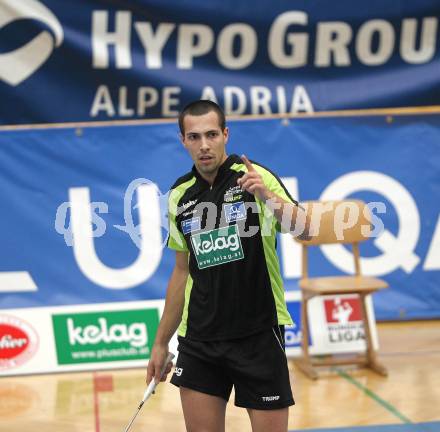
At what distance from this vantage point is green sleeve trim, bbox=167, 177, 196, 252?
12.2ft

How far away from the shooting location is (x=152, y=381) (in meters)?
3.73

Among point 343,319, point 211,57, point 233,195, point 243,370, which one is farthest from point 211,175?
point 211,57

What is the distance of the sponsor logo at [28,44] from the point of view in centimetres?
800

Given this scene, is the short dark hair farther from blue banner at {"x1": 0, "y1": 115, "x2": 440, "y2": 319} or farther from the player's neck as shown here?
blue banner at {"x1": 0, "y1": 115, "x2": 440, "y2": 319}

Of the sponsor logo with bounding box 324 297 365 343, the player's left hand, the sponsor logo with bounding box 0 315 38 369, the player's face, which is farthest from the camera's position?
the sponsor logo with bounding box 324 297 365 343

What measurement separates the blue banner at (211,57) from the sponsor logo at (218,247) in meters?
4.92

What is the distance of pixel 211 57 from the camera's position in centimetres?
839

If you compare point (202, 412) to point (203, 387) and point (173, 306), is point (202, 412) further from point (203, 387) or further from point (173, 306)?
point (173, 306)

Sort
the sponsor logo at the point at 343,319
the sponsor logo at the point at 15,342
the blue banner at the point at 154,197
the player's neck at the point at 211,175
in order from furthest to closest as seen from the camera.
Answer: the blue banner at the point at 154,197 → the sponsor logo at the point at 343,319 → the sponsor logo at the point at 15,342 → the player's neck at the point at 211,175

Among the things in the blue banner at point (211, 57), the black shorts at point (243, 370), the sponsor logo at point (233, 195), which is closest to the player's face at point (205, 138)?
the sponsor logo at point (233, 195)

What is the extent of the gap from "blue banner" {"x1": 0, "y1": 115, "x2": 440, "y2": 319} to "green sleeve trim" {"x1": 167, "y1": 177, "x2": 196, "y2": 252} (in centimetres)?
364

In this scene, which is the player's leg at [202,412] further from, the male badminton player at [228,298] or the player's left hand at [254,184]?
the player's left hand at [254,184]

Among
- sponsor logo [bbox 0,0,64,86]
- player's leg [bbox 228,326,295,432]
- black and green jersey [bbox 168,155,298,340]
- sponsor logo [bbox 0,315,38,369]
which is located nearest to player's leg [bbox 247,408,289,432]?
player's leg [bbox 228,326,295,432]

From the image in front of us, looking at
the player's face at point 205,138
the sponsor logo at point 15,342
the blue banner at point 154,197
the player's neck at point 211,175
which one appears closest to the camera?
the player's face at point 205,138
